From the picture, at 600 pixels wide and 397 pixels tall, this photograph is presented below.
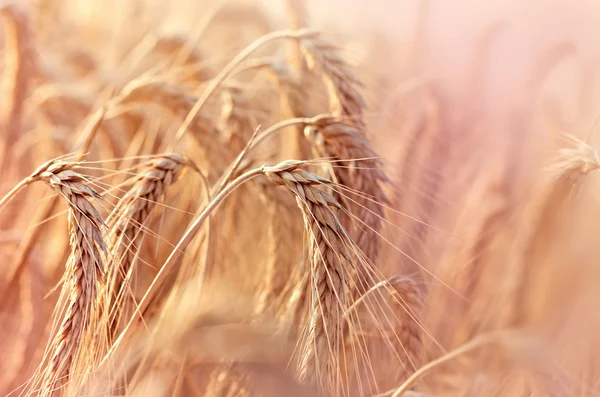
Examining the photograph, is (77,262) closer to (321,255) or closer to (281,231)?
(321,255)

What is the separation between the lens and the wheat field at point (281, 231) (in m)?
0.77

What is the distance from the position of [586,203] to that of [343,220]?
1112 millimetres

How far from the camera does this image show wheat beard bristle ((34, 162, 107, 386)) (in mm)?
694

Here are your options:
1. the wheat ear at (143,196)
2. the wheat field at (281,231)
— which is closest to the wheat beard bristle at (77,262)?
the wheat field at (281,231)

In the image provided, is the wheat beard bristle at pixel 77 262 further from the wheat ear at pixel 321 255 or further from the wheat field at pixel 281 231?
the wheat ear at pixel 321 255

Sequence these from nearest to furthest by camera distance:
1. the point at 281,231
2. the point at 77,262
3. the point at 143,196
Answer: the point at 77,262 → the point at 143,196 → the point at 281,231

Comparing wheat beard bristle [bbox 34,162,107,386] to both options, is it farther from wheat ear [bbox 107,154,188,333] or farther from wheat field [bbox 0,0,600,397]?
wheat ear [bbox 107,154,188,333]

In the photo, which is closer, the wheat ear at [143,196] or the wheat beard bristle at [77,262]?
the wheat beard bristle at [77,262]

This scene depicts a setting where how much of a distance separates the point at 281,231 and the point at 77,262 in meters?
0.48

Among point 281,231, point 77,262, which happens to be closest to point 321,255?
point 77,262

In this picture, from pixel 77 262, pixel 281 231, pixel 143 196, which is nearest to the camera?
pixel 77 262

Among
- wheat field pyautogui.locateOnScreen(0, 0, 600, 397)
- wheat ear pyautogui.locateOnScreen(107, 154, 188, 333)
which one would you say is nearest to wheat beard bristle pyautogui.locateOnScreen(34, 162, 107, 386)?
wheat field pyautogui.locateOnScreen(0, 0, 600, 397)

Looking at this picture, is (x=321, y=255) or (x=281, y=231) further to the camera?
(x=281, y=231)

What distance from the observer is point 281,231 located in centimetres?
113
